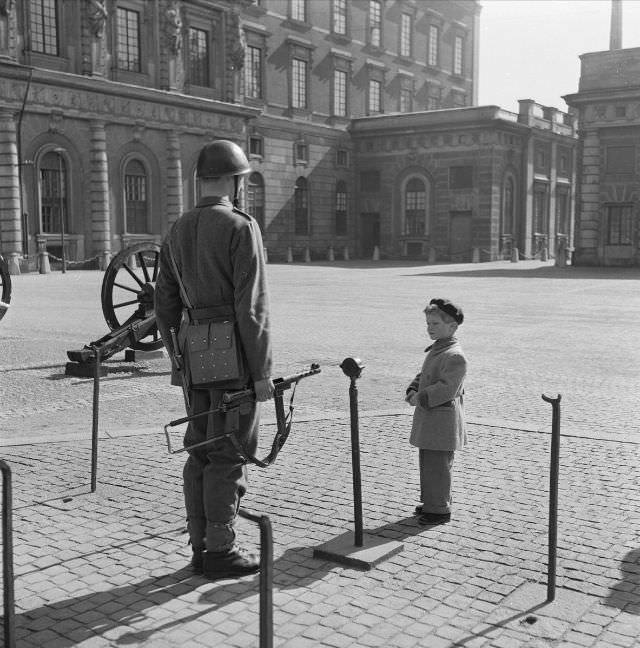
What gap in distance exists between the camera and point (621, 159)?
39.2 m

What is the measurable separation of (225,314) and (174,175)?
34.2 m

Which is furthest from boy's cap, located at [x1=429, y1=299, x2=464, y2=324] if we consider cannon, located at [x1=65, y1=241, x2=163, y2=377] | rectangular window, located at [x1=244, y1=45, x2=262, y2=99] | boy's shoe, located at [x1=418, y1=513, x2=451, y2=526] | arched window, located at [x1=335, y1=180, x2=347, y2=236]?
arched window, located at [x1=335, y1=180, x2=347, y2=236]

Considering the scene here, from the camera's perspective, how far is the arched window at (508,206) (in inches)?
1832

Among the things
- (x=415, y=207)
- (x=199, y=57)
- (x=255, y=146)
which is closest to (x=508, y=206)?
(x=415, y=207)

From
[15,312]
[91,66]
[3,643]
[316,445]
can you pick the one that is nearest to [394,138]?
[91,66]

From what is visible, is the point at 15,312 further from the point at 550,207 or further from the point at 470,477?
the point at 550,207

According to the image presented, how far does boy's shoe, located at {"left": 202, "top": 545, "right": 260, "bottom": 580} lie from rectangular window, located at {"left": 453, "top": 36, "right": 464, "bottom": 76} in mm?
58686

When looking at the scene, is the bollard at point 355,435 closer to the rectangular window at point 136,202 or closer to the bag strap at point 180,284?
the bag strap at point 180,284

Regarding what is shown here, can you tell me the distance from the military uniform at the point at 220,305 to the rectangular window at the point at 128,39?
33530mm

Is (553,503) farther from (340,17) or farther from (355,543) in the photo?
(340,17)

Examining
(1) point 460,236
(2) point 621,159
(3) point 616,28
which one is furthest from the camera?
(1) point 460,236

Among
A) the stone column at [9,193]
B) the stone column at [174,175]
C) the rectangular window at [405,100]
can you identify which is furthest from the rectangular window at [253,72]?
the stone column at [9,193]

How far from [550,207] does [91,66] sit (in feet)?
93.6

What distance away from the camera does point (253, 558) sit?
450 centimetres
